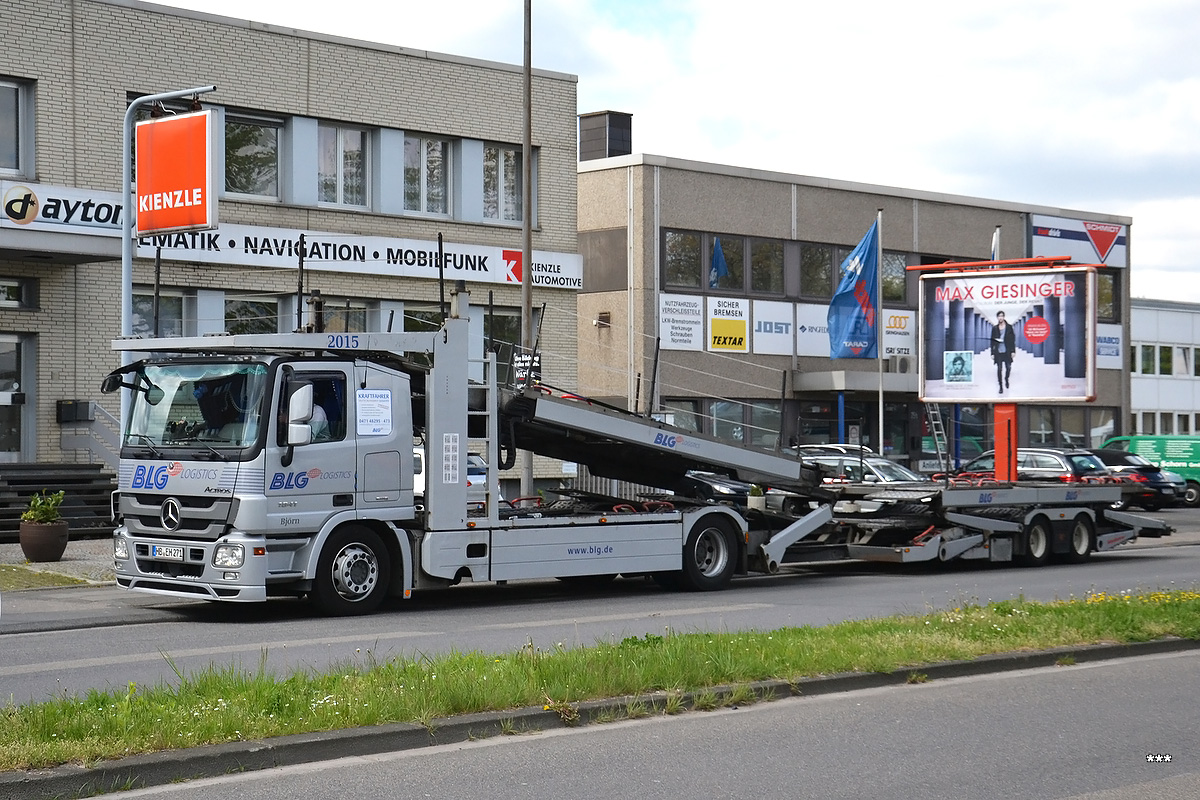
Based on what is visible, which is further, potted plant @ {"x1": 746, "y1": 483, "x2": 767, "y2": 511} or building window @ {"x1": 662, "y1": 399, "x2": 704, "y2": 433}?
building window @ {"x1": 662, "y1": 399, "x2": 704, "y2": 433}

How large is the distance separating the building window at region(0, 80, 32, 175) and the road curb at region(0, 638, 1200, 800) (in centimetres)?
2011

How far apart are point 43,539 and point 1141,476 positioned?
91.6ft

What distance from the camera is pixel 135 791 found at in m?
6.81

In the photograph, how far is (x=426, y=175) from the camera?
31.2 metres

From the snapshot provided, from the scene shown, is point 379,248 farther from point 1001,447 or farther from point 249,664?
point 249,664

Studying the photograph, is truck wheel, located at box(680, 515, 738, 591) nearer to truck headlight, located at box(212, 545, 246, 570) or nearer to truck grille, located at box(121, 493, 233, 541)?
truck headlight, located at box(212, 545, 246, 570)

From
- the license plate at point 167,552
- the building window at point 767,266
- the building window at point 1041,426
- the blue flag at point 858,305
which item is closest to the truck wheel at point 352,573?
the license plate at point 167,552

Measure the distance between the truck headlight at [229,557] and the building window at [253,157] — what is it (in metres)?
15.8

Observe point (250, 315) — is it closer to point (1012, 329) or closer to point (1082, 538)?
point (1012, 329)

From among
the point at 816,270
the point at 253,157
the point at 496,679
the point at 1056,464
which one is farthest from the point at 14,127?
the point at 1056,464

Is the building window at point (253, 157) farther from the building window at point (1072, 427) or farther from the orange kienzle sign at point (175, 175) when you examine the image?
the building window at point (1072, 427)

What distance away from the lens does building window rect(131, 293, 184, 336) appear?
87.7ft

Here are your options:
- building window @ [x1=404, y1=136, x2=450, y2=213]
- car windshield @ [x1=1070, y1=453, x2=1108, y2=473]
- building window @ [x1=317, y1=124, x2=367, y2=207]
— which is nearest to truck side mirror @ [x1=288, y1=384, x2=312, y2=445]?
building window @ [x1=317, y1=124, x2=367, y2=207]

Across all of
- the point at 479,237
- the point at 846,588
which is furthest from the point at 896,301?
the point at 846,588
